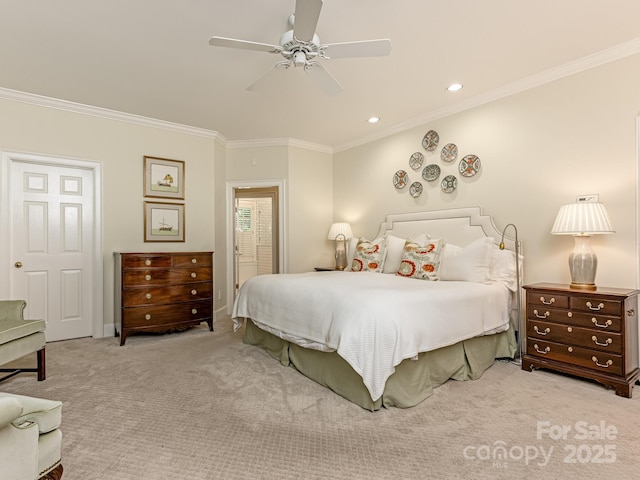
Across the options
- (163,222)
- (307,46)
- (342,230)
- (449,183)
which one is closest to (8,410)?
(307,46)

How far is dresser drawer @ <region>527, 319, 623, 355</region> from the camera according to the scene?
7.99ft

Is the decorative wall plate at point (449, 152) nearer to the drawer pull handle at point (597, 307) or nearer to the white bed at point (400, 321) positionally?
the white bed at point (400, 321)

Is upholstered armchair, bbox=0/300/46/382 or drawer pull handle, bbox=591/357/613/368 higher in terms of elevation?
upholstered armchair, bbox=0/300/46/382

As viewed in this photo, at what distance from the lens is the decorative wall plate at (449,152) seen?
157 inches

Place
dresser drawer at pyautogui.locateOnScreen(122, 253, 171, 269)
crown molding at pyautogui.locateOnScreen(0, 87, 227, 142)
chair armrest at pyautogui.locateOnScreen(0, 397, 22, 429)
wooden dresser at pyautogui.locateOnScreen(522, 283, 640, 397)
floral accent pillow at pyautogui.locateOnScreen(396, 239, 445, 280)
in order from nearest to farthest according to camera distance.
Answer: chair armrest at pyautogui.locateOnScreen(0, 397, 22, 429) → wooden dresser at pyautogui.locateOnScreen(522, 283, 640, 397) → floral accent pillow at pyautogui.locateOnScreen(396, 239, 445, 280) → crown molding at pyautogui.locateOnScreen(0, 87, 227, 142) → dresser drawer at pyautogui.locateOnScreen(122, 253, 171, 269)

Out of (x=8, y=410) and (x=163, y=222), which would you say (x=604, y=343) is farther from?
(x=163, y=222)

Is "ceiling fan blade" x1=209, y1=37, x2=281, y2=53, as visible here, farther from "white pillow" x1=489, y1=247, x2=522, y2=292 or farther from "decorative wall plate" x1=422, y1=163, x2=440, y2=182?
"white pillow" x1=489, y1=247, x2=522, y2=292

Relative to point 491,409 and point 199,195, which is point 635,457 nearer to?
point 491,409

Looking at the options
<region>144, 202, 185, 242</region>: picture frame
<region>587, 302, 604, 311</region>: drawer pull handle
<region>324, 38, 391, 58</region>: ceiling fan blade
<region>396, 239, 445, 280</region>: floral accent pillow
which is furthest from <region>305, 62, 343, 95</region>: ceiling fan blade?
<region>144, 202, 185, 242</region>: picture frame

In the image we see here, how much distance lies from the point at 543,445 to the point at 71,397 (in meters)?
3.00

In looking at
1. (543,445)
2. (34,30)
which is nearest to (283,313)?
(543,445)

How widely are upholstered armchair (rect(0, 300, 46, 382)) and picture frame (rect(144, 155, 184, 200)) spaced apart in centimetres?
202

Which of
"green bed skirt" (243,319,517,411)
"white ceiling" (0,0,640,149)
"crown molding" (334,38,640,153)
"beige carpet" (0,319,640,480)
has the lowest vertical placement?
"beige carpet" (0,319,640,480)

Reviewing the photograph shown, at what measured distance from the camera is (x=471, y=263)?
326 cm
